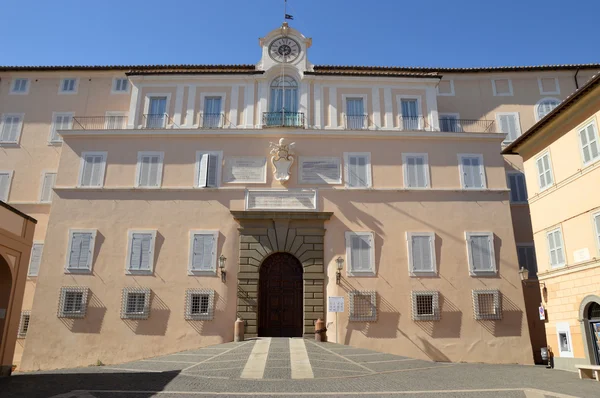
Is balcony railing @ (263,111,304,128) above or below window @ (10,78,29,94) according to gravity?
below

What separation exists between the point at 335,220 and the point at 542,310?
8.83m

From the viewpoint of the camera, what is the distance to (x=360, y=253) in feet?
68.2

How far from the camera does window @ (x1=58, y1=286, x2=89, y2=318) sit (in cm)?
1988

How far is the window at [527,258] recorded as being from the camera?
22.4 metres

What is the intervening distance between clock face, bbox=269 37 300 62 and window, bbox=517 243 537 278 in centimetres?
1445

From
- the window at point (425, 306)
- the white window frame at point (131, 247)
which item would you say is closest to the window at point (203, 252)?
the white window frame at point (131, 247)

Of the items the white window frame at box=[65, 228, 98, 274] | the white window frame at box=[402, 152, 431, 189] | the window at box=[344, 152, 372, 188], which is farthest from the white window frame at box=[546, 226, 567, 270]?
the white window frame at box=[65, 228, 98, 274]

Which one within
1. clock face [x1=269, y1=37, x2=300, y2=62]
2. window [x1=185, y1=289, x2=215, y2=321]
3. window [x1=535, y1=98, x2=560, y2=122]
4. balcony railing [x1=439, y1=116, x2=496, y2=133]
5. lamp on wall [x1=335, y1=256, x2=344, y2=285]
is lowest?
window [x1=185, y1=289, x2=215, y2=321]

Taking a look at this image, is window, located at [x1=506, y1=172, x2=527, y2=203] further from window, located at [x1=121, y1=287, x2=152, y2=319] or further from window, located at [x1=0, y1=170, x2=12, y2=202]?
window, located at [x1=0, y1=170, x2=12, y2=202]

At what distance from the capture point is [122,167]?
2202 cm

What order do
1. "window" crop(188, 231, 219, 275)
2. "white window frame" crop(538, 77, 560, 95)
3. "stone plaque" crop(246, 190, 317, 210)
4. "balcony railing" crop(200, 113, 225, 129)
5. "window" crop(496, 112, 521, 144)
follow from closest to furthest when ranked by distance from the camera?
1. "window" crop(188, 231, 219, 275)
2. "stone plaque" crop(246, 190, 317, 210)
3. "balcony railing" crop(200, 113, 225, 129)
4. "window" crop(496, 112, 521, 144)
5. "white window frame" crop(538, 77, 560, 95)

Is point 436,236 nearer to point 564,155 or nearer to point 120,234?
point 564,155

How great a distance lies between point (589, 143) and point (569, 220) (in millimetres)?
2684

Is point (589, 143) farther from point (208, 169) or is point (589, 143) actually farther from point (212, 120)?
point (212, 120)
